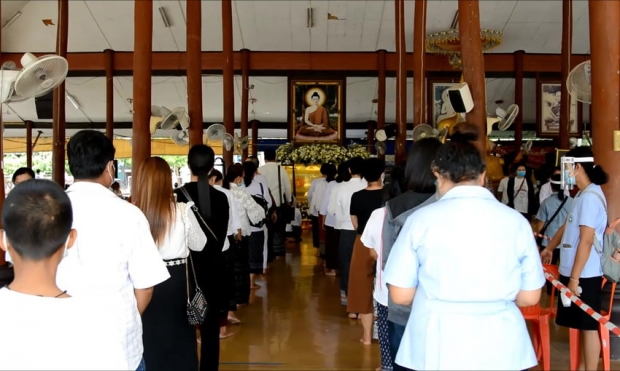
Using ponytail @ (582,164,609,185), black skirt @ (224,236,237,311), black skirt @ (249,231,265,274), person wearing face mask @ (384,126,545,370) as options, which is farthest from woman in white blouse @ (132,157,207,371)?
black skirt @ (249,231,265,274)

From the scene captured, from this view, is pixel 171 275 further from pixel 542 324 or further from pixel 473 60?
pixel 473 60

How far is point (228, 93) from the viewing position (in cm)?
1092

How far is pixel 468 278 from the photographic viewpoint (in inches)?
75.8

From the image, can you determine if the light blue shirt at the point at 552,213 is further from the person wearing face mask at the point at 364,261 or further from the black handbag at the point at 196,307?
the black handbag at the point at 196,307

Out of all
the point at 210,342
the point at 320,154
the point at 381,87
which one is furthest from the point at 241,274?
the point at 381,87

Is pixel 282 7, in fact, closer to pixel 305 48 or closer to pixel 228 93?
pixel 305 48

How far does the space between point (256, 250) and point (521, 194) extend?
4.28 meters

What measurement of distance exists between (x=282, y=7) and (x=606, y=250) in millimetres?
9579

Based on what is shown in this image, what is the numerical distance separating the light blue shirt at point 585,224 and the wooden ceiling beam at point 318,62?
9908mm

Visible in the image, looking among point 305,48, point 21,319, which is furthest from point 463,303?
point 305,48

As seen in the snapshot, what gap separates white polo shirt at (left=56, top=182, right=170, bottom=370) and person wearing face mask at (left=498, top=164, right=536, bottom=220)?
782cm

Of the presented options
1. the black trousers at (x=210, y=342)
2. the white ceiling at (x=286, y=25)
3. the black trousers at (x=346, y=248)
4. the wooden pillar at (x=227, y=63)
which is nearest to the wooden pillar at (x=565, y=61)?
the white ceiling at (x=286, y=25)

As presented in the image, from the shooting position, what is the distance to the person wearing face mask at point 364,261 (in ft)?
15.4

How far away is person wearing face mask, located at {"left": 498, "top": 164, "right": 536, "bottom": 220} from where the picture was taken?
30.3 feet
